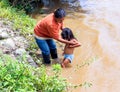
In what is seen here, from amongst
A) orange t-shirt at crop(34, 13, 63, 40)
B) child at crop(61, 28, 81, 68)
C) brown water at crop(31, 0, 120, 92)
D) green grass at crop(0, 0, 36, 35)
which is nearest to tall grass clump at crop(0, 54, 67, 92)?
brown water at crop(31, 0, 120, 92)

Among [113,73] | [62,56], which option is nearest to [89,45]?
[62,56]

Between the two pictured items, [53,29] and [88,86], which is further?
[53,29]

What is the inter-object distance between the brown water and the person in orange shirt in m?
0.53

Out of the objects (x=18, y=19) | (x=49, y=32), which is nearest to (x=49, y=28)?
(x=49, y=32)

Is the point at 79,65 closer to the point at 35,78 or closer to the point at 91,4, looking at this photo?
the point at 35,78

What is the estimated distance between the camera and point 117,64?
22.6 ft

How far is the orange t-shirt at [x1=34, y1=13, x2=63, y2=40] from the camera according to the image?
6.32 meters

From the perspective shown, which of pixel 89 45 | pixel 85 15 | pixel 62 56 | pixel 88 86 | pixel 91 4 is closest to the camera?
pixel 88 86

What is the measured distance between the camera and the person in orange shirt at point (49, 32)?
6.30m

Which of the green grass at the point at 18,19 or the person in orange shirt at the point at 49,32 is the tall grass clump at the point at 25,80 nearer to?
the person in orange shirt at the point at 49,32

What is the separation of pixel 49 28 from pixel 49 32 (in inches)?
4.7

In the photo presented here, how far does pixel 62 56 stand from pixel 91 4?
4175mm

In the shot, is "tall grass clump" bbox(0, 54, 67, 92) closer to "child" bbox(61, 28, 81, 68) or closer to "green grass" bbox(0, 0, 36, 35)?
"child" bbox(61, 28, 81, 68)

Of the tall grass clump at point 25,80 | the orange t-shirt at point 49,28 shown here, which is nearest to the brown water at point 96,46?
the tall grass clump at point 25,80
